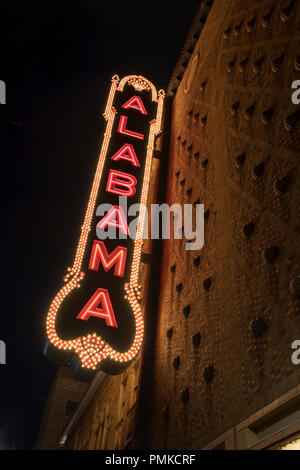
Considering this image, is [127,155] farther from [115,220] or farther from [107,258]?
[107,258]

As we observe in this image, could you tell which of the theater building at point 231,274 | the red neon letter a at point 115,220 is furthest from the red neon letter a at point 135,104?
the red neon letter a at point 115,220

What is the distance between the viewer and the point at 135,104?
1490 centimetres

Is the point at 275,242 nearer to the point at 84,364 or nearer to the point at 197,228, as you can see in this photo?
the point at 197,228

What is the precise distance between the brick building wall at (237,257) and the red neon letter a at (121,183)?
157 cm

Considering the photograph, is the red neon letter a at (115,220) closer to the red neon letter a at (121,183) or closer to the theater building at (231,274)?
the red neon letter a at (121,183)

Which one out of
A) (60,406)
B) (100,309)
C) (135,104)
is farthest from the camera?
(60,406)

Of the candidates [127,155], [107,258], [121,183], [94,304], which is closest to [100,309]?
[94,304]

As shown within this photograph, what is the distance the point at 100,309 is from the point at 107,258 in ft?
4.81

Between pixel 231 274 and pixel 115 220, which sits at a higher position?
pixel 115 220

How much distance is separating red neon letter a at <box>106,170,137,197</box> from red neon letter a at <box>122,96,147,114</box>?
12.5ft

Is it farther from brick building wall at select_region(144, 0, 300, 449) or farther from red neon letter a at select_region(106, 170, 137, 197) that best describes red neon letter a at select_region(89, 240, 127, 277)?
red neon letter a at select_region(106, 170, 137, 197)

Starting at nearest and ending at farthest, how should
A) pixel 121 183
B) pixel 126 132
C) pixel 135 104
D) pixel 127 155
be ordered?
pixel 121 183
pixel 127 155
pixel 126 132
pixel 135 104

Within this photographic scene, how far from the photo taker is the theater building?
227 inches

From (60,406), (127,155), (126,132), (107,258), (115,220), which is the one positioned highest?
(126,132)
